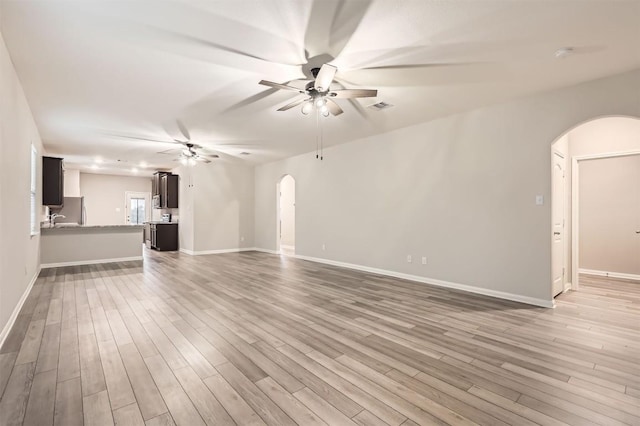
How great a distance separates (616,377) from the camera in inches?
86.6

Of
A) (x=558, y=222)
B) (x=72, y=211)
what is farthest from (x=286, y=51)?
(x=72, y=211)

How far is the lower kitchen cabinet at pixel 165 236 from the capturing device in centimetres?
937

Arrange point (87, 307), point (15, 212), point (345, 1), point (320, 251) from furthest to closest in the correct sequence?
point (320, 251), point (87, 307), point (15, 212), point (345, 1)

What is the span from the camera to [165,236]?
9.41 meters

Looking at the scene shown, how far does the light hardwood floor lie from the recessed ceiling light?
2721 millimetres

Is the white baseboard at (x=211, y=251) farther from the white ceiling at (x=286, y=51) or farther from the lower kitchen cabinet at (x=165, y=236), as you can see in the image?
→ the white ceiling at (x=286, y=51)

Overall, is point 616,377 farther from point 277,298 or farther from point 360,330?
point 277,298

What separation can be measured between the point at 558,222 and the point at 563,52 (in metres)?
2.48

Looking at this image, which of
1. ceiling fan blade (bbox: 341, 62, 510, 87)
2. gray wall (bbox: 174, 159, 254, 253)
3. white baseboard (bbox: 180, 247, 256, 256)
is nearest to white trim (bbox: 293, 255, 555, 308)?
ceiling fan blade (bbox: 341, 62, 510, 87)

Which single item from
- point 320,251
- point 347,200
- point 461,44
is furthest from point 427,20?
point 320,251

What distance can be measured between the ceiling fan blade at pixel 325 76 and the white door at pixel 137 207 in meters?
11.5

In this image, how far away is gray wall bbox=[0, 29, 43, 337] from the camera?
110 inches

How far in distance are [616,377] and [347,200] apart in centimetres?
483

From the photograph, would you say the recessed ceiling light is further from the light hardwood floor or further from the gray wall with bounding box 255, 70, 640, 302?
the light hardwood floor
